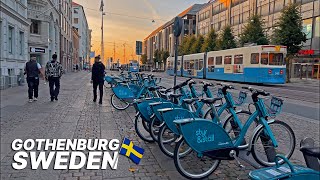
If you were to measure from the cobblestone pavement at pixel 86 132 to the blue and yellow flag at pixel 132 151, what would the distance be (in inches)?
3.8

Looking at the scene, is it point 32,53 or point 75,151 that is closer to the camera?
point 75,151

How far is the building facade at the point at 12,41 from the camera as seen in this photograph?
16312mm

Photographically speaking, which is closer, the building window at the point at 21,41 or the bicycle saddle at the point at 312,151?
the bicycle saddle at the point at 312,151

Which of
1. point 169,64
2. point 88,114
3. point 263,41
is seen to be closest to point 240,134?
point 88,114

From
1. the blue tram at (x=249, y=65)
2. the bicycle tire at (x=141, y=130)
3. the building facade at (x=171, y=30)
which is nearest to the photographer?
the bicycle tire at (x=141, y=130)

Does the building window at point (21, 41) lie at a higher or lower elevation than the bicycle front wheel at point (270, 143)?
higher

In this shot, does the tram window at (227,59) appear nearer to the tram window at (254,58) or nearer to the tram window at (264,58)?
the tram window at (254,58)

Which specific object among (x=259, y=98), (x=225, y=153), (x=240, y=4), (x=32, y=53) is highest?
(x=240, y=4)

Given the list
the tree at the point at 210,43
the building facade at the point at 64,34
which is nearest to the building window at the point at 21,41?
the building facade at the point at 64,34

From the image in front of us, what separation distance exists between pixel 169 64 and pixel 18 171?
43.6 metres

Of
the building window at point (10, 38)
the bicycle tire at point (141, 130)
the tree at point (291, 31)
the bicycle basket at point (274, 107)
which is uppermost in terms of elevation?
the tree at point (291, 31)

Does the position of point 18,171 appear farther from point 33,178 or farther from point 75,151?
point 75,151

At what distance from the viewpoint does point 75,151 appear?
4.92 m

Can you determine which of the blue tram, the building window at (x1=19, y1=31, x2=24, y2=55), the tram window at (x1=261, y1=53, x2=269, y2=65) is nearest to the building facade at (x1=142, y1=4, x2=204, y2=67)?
the blue tram
